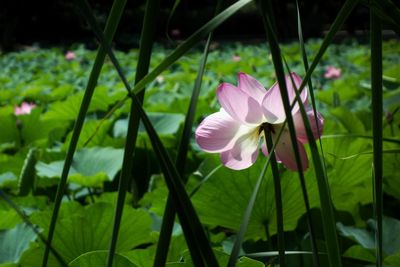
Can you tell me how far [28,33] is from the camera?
1467cm

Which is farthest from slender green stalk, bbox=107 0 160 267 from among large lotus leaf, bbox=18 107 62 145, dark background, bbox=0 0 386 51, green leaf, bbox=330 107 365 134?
dark background, bbox=0 0 386 51

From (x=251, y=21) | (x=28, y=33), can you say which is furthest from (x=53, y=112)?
(x=251, y=21)

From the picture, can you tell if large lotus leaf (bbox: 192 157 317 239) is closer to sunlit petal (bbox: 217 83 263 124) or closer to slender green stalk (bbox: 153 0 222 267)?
sunlit petal (bbox: 217 83 263 124)

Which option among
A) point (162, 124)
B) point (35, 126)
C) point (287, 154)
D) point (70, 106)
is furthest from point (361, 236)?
point (70, 106)

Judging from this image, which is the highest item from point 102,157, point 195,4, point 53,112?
point 195,4

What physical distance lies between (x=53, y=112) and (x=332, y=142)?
106 cm

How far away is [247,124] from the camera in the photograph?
52cm

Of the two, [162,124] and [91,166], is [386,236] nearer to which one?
[91,166]

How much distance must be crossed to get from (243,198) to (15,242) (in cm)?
30

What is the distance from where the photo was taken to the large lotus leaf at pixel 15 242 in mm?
766

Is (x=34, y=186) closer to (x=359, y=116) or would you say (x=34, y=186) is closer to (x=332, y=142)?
(x=332, y=142)

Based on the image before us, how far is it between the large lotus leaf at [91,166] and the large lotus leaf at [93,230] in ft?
0.81

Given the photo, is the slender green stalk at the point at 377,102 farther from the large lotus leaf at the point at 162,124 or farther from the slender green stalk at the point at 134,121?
the large lotus leaf at the point at 162,124

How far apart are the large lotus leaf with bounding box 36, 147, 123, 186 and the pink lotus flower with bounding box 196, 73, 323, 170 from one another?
0.51m
